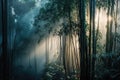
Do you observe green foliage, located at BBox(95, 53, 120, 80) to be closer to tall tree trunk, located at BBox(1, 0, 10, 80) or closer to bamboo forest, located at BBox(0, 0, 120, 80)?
bamboo forest, located at BBox(0, 0, 120, 80)

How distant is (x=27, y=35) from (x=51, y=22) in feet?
6.31

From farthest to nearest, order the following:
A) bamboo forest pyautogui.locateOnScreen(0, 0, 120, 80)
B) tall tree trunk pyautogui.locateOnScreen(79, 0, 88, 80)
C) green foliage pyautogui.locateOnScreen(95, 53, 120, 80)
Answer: bamboo forest pyautogui.locateOnScreen(0, 0, 120, 80)
tall tree trunk pyautogui.locateOnScreen(79, 0, 88, 80)
green foliage pyautogui.locateOnScreen(95, 53, 120, 80)

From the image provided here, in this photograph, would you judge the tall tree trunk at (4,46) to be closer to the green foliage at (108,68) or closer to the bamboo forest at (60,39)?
the bamboo forest at (60,39)

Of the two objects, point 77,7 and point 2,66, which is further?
point 2,66

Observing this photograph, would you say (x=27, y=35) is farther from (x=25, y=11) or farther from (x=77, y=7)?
(x=77, y=7)

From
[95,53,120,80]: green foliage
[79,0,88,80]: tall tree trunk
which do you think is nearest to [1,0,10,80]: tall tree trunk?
[79,0,88,80]: tall tree trunk

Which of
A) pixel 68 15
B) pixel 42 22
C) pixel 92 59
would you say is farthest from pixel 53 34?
pixel 92 59

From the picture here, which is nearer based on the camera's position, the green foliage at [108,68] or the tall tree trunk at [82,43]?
the green foliage at [108,68]

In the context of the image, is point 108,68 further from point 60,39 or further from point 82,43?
point 60,39

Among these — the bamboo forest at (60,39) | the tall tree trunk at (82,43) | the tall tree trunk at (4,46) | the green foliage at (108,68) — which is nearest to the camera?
the green foliage at (108,68)

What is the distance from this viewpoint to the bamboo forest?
720 cm

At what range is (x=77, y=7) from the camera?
25.0ft

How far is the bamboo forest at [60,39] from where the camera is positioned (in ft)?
23.6

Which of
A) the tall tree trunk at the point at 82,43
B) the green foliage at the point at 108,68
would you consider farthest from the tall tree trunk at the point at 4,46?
the green foliage at the point at 108,68
